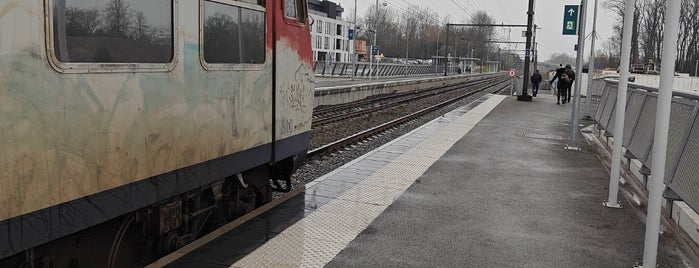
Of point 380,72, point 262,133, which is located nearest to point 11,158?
point 262,133

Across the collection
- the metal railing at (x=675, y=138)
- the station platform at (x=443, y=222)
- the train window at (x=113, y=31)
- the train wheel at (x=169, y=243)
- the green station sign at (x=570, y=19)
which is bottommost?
the station platform at (x=443, y=222)

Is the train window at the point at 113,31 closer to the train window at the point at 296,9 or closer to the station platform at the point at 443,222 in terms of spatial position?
the station platform at the point at 443,222

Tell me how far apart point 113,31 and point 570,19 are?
17.3m

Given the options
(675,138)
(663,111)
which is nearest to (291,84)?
(663,111)

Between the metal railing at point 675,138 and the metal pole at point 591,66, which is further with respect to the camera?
the metal pole at point 591,66

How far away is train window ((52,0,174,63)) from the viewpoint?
315 cm

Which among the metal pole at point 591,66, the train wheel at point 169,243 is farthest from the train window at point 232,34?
the metal pole at point 591,66

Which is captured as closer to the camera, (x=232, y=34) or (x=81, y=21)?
(x=81, y=21)

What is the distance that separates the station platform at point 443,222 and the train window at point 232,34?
4.82 ft

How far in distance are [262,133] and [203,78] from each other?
3.85 ft

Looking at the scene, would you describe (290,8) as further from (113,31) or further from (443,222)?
(113,31)

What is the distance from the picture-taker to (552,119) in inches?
757

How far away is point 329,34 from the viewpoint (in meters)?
108

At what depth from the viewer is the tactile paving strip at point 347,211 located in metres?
4.84
